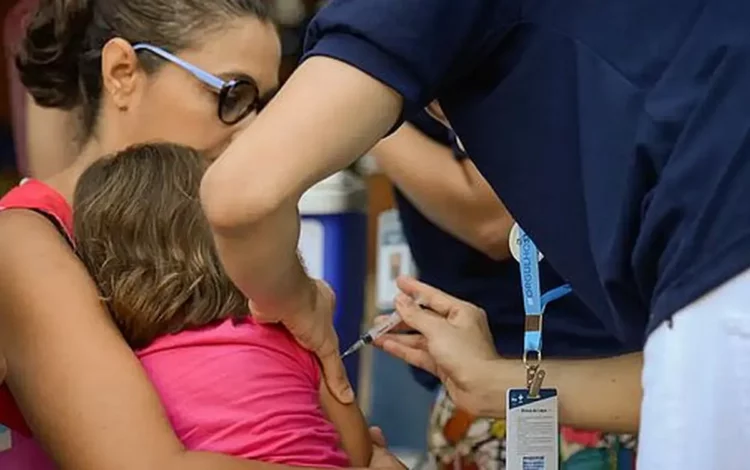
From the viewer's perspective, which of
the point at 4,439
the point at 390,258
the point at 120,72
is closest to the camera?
the point at 4,439

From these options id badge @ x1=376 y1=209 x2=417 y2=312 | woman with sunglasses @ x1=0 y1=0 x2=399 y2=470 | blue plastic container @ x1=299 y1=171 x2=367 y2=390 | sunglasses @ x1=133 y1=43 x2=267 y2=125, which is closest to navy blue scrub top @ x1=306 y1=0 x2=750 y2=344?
woman with sunglasses @ x1=0 y1=0 x2=399 y2=470

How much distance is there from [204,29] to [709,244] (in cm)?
99

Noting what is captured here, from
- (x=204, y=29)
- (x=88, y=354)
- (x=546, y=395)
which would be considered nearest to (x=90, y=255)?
(x=88, y=354)

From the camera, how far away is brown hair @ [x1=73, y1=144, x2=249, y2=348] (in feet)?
4.96

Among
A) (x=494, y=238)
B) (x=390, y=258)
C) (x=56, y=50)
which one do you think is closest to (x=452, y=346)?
(x=494, y=238)

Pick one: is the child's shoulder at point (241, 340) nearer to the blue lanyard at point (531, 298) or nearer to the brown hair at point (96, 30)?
the blue lanyard at point (531, 298)

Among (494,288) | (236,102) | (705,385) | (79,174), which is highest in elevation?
(236,102)

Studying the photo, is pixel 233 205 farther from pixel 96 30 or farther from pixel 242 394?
pixel 96 30

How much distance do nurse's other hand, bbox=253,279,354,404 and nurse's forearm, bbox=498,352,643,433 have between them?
191mm

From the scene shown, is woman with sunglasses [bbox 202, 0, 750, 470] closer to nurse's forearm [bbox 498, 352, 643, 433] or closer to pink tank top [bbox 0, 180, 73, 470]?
nurse's forearm [bbox 498, 352, 643, 433]

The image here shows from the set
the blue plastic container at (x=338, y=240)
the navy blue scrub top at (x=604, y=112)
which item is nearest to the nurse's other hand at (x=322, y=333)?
the navy blue scrub top at (x=604, y=112)

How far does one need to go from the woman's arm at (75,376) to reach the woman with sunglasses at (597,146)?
0.30 meters

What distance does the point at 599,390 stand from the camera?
4.89ft

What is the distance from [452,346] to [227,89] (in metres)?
0.49
